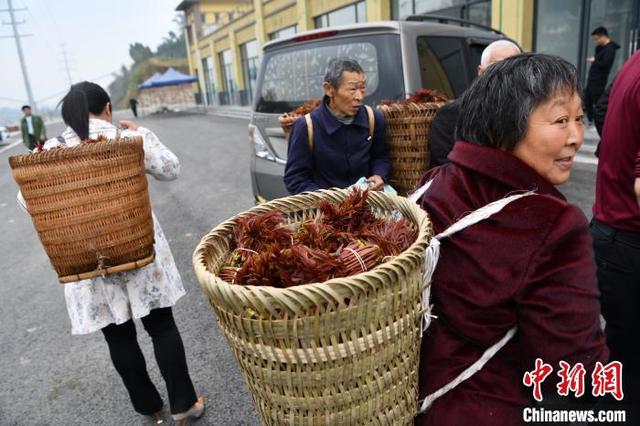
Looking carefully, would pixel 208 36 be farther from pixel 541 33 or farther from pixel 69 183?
pixel 69 183

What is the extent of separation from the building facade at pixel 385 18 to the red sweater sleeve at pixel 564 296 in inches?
422

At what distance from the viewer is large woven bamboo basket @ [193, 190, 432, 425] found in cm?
94

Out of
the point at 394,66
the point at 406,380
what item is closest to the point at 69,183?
the point at 406,380

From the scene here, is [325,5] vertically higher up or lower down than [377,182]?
higher up

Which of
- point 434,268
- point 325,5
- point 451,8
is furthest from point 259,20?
point 434,268

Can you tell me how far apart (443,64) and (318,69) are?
1130mm

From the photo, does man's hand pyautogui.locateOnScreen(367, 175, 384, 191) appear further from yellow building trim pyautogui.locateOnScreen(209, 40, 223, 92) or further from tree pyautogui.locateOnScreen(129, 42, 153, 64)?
tree pyautogui.locateOnScreen(129, 42, 153, 64)

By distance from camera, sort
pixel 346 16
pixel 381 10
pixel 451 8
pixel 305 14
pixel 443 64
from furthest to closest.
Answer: pixel 305 14 < pixel 346 16 < pixel 381 10 < pixel 451 8 < pixel 443 64

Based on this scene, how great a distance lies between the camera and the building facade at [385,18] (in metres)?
10.2

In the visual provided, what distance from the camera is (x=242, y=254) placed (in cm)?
122

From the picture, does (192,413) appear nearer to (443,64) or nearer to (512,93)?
(512,93)

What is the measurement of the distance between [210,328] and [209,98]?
40986 millimetres

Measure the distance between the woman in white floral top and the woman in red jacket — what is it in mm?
1599

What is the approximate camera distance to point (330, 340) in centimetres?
98
